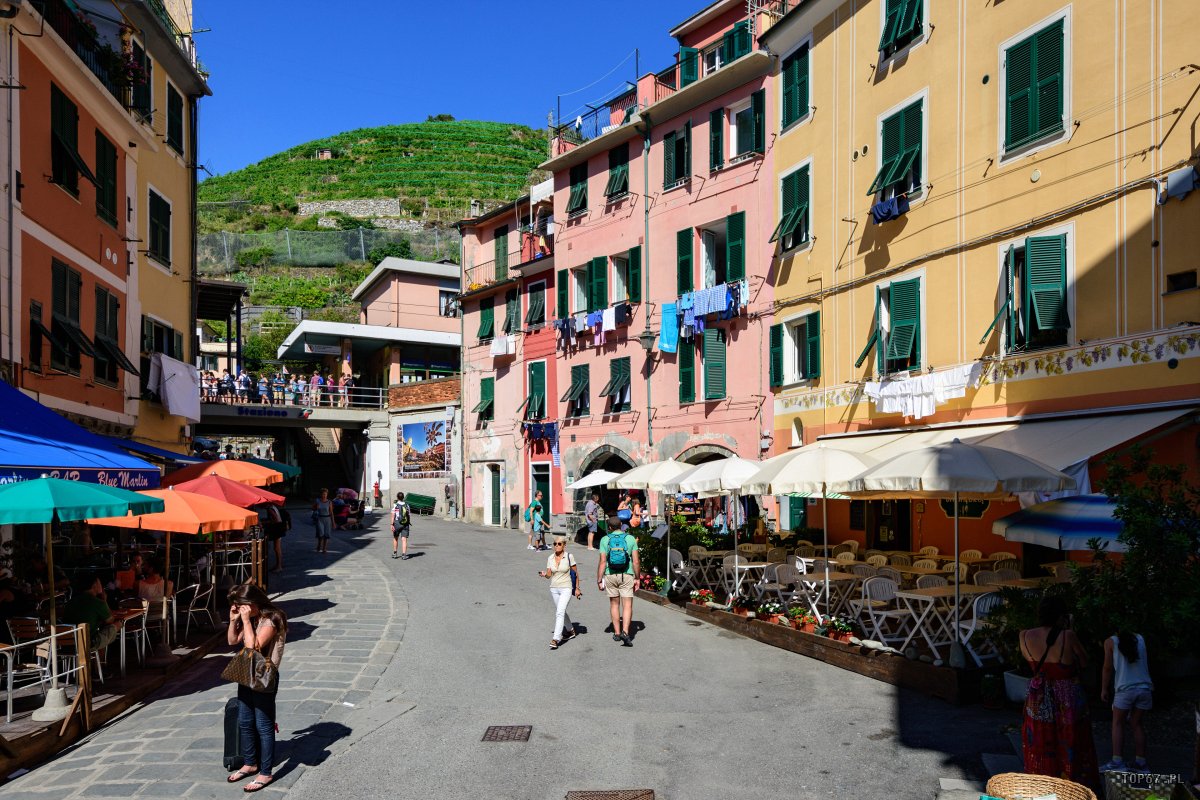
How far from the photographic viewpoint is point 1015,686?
30.9 feet

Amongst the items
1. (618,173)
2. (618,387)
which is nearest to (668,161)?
(618,173)

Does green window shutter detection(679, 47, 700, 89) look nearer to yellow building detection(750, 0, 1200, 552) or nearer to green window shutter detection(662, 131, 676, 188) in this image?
green window shutter detection(662, 131, 676, 188)

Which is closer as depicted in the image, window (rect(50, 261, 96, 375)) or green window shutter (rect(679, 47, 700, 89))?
window (rect(50, 261, 96, 375))

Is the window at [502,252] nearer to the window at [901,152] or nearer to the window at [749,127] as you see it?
the window at [749,127]

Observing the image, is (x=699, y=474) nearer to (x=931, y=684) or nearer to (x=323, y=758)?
(x=931, y=684)

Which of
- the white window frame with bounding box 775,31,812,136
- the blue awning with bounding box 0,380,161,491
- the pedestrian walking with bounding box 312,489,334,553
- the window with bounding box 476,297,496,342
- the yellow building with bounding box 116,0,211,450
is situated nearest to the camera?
the blue awning with bounding box 0,380,161,491

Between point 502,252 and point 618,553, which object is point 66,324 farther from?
point 502,252

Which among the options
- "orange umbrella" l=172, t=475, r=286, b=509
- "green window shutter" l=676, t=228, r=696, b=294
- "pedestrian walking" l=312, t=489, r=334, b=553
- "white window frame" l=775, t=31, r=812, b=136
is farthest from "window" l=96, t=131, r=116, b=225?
"white window frame" l=775, t=31, r=812, b=136

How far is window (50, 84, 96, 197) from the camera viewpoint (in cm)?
1594

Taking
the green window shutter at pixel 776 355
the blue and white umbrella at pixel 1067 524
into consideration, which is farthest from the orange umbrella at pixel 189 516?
the green window shutter at pixel 776 355

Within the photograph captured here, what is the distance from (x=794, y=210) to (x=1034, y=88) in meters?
6.94

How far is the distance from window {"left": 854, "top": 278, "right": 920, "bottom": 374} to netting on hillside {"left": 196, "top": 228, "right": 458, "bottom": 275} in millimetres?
65400

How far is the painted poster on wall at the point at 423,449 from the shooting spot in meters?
37.6

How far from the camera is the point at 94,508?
9266 millimetres
